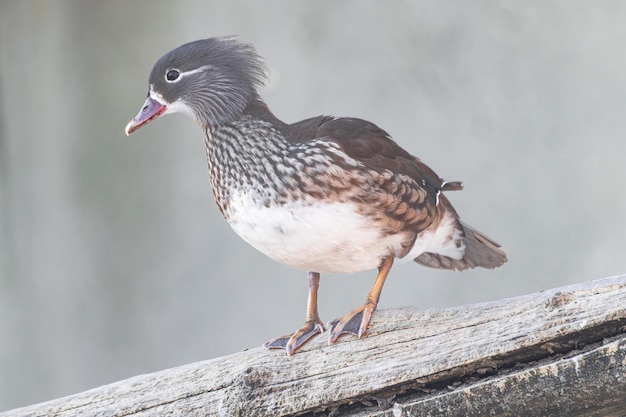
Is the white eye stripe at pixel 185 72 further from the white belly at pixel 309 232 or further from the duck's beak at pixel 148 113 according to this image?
the white belly at pixel 309 232

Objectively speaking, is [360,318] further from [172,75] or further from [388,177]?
[172,75]

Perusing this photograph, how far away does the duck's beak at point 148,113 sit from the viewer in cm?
121

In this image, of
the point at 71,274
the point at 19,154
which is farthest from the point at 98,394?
the point at 19,154

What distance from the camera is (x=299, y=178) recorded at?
1146mm

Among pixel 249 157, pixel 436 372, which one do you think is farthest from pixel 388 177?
pixel 436 372

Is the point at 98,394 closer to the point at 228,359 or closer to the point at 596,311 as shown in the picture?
the point at 228,359

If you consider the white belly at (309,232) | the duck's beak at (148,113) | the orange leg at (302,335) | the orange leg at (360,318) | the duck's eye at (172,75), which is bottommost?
the orange leg at (302,335)

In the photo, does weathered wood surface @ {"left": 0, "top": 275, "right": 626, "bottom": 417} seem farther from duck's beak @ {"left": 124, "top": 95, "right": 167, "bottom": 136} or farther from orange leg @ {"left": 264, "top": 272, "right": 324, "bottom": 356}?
duck's beak @ {"left": 124, "top": 95, "right": 167, "bottom": 136}

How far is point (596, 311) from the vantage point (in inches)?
37.9

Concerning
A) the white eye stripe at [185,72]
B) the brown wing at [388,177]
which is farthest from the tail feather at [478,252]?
the white eye stripe at [185,72]

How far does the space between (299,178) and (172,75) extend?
27 centimetres

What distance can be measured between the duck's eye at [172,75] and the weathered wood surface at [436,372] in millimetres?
443

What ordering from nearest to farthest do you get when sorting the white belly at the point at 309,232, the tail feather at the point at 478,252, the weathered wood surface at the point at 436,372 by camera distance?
the weathered wood surface at the point at 436,372
the white belly at the point at 309,232
the tail feather at the point at 478,252

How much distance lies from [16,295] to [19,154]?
0.50m
